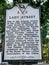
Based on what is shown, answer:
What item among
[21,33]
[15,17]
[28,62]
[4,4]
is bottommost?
[28,62]

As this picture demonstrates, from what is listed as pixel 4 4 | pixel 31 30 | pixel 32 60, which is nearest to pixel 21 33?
pixel 31 30

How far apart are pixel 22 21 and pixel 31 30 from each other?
334 mm

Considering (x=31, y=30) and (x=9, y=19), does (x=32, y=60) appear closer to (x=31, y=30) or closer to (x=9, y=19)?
(x=31, y=30)

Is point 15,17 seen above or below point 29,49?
above

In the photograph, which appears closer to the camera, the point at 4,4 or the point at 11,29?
the point at 11,29

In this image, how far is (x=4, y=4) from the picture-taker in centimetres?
956

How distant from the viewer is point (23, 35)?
588 cm

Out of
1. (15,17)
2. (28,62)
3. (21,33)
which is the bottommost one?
(28,62)

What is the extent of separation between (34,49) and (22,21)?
77cm

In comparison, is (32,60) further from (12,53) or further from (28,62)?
(12,53)

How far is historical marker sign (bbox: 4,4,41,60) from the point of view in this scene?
5789mm

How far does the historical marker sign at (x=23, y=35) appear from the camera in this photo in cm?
579

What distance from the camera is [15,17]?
6.07 m

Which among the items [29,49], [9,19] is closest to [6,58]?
[29,49]
